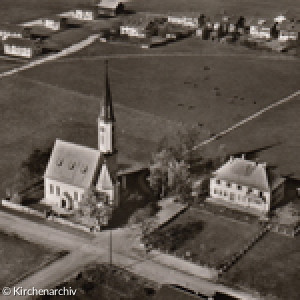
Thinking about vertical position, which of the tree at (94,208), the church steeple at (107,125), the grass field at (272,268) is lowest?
the grass field at (272,268)

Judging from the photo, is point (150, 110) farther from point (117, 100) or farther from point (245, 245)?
point (245, 245)

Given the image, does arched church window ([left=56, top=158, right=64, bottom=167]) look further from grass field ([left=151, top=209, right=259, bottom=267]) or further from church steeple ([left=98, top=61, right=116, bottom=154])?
grass field ([left=151, top=209, right=259, bottom=267])

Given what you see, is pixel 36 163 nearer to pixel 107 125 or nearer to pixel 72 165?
pixel 72 165

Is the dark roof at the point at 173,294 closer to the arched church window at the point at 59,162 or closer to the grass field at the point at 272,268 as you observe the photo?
the grass field at the point at 272,268

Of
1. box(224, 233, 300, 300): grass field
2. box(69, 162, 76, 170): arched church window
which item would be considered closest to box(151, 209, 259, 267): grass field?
box(224, 233, 300, 300): grass field

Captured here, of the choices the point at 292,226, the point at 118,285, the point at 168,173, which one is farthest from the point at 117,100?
the point at 118,285

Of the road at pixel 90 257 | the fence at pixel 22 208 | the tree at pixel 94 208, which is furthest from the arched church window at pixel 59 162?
the road at pixel 90 257

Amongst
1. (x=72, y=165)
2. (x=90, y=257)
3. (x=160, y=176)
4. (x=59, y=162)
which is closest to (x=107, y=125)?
(x=72, y=165)
